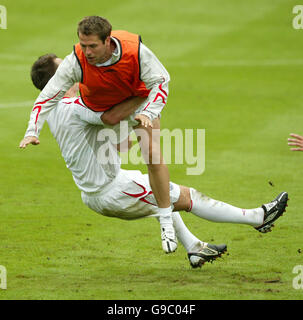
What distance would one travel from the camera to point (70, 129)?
7578mm

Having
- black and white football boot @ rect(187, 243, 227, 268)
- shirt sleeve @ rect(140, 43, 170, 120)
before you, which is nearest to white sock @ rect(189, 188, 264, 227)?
black and white football boot @ rect(187, 243, 227, 268)

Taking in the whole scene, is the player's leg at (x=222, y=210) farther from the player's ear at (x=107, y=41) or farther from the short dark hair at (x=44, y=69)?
the short dark hair at (x=44, y=69)

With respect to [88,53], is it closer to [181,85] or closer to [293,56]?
[181,85]

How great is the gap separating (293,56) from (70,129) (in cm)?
1434

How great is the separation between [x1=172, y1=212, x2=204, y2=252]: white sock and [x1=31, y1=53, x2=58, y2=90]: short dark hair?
74.4 inches

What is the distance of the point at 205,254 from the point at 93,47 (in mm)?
2285

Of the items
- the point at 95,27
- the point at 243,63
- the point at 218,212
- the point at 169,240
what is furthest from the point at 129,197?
the point at 243,63

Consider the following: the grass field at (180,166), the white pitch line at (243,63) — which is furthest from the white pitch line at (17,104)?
the white pitch line at (243,63)

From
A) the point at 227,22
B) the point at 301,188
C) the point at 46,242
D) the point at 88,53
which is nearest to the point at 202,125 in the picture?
the point at 301,188

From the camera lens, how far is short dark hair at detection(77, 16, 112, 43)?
6.92m

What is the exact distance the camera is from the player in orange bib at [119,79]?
7039 millimetres

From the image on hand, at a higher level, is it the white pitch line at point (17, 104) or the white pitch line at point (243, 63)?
the white pitch line at point (243, 63)

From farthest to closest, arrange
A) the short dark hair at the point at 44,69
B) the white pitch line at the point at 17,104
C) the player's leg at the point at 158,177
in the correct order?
1. the white pitch line at the point at 17,104
2. the short dark hair at the point at 44,69
3. the player's leg at the point at 158,177

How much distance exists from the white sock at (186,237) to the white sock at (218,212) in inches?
7.6
